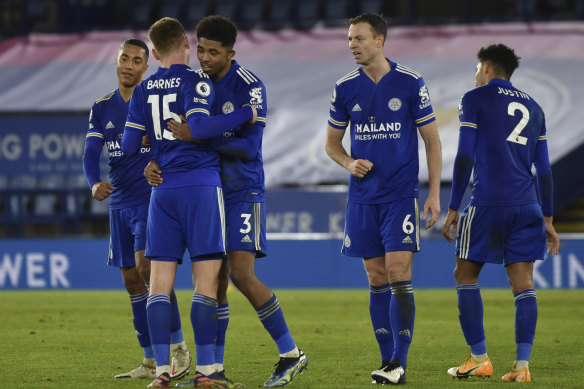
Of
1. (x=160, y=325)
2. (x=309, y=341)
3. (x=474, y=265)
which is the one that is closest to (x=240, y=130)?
(x=160, y=325)

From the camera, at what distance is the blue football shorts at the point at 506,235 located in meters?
6.57

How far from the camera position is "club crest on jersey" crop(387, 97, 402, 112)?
254 inches

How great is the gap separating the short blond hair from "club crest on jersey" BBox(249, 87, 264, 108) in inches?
20.7

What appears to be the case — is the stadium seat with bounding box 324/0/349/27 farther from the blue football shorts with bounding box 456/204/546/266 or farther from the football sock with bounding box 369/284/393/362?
the football sock with bounding box 369/284/393/362

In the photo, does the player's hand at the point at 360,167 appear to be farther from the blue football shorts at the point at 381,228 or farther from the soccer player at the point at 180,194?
the soccer player at the point at 180,194

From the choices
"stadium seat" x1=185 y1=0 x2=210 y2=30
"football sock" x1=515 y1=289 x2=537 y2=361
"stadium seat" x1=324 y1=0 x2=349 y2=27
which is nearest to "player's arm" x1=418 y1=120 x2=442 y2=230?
"football sock" x1=515 y1=289 x2=537 y2=361

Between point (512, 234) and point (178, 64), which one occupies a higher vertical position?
point (178, 64)

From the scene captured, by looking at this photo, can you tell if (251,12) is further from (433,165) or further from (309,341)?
(433,165)

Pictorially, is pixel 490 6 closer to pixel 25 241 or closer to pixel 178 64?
pixel 25 241

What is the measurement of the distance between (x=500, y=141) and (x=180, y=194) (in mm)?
2077

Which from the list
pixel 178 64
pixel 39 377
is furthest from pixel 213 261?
pixel 39 377

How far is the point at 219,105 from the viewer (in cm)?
632

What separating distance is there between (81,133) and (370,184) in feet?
48.2

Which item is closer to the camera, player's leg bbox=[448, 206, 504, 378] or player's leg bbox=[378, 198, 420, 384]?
player's leg bbox=[378, 198, 420, 384]
